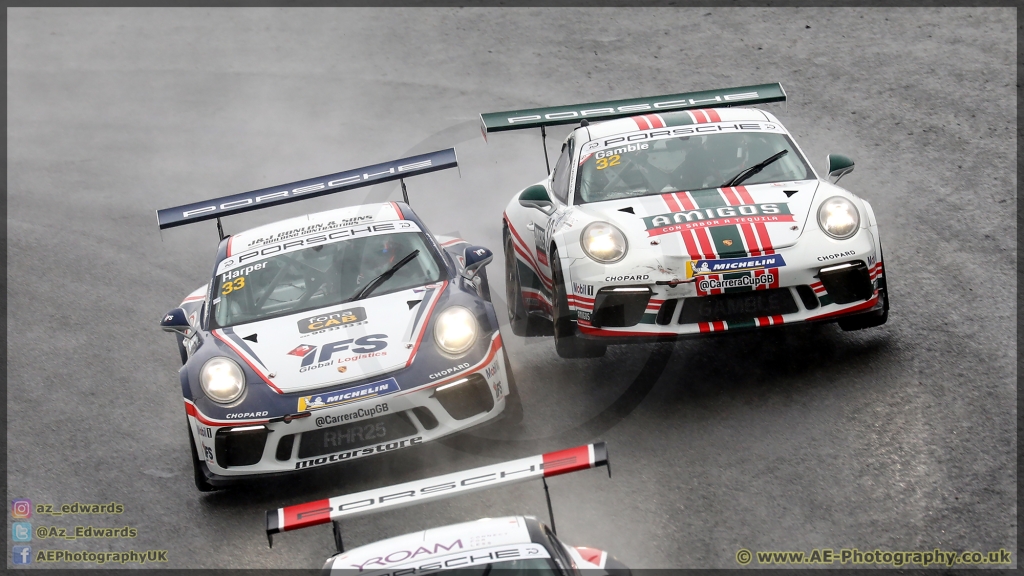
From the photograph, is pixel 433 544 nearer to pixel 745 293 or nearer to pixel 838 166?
pixel 745 293

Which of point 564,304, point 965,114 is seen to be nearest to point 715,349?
point 564,304

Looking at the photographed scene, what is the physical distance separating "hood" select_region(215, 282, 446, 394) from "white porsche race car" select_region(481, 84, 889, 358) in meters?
1.02

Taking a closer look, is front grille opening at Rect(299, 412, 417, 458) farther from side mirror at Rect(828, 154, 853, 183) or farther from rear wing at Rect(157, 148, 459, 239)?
side mirror at Rect(828, 154, 853, 183)

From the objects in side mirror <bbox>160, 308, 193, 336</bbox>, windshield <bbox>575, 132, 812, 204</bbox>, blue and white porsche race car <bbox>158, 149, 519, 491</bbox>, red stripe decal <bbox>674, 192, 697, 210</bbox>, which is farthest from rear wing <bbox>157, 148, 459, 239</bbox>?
red stripe decal <bbox>674, 192, 697, 210</bbox>

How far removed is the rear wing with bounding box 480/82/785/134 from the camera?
8.85 metres

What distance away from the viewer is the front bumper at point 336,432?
6.28m

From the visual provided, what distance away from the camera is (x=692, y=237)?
7.10 meters

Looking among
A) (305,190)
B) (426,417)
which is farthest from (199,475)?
(305,190)

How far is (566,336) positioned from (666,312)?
0.80 metres

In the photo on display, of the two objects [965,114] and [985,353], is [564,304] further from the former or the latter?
[965,114]

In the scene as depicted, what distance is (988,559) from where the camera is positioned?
518cm

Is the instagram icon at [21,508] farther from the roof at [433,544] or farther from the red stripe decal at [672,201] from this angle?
A: the red stripe decal at [672,201]

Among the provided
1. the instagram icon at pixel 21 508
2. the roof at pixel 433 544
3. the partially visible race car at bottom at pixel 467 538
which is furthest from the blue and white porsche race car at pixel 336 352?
the roof at pixel 433 544

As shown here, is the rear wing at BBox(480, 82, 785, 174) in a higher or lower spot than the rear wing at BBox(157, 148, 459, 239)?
higher
